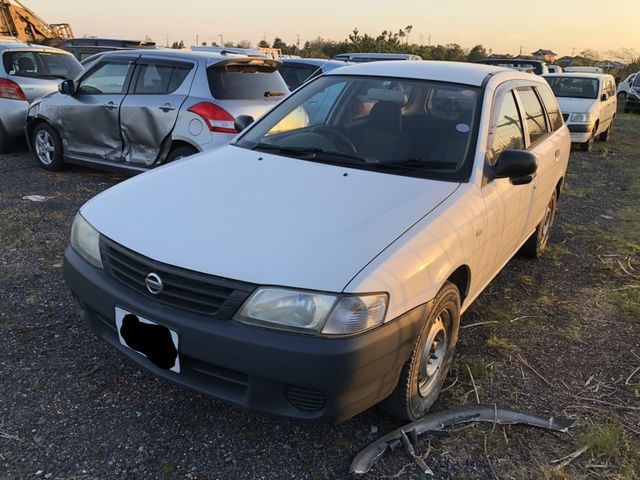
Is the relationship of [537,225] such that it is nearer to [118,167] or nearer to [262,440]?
[262,440]

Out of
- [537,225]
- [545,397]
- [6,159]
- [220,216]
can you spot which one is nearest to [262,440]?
[220,216]

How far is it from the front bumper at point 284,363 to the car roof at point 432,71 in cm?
180

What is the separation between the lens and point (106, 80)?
645cm

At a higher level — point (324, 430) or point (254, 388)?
point (254, 388)

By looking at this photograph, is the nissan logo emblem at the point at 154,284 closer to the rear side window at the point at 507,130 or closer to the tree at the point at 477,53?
the rear side window at the point at 507,130

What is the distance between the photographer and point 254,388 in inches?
84.3

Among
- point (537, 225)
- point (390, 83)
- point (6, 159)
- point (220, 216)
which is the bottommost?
point (6, 159)

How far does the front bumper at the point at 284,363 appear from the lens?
6.63ft

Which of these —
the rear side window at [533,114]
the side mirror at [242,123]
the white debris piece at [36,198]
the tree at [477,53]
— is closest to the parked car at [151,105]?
the white debris piece at [36,198]

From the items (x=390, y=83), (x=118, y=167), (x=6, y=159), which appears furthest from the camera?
(x=6, y=159)

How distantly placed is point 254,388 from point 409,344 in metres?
0.64

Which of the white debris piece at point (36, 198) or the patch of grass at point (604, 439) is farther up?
the patch of grass at point (604, 439)

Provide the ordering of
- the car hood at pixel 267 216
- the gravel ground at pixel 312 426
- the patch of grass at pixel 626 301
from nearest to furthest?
the car hood at pixel 267 216
the gravel ground at pixel 312 426
the patch of grass at pixel 626 301

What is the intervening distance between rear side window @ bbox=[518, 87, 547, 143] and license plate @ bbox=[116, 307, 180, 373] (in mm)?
2921
